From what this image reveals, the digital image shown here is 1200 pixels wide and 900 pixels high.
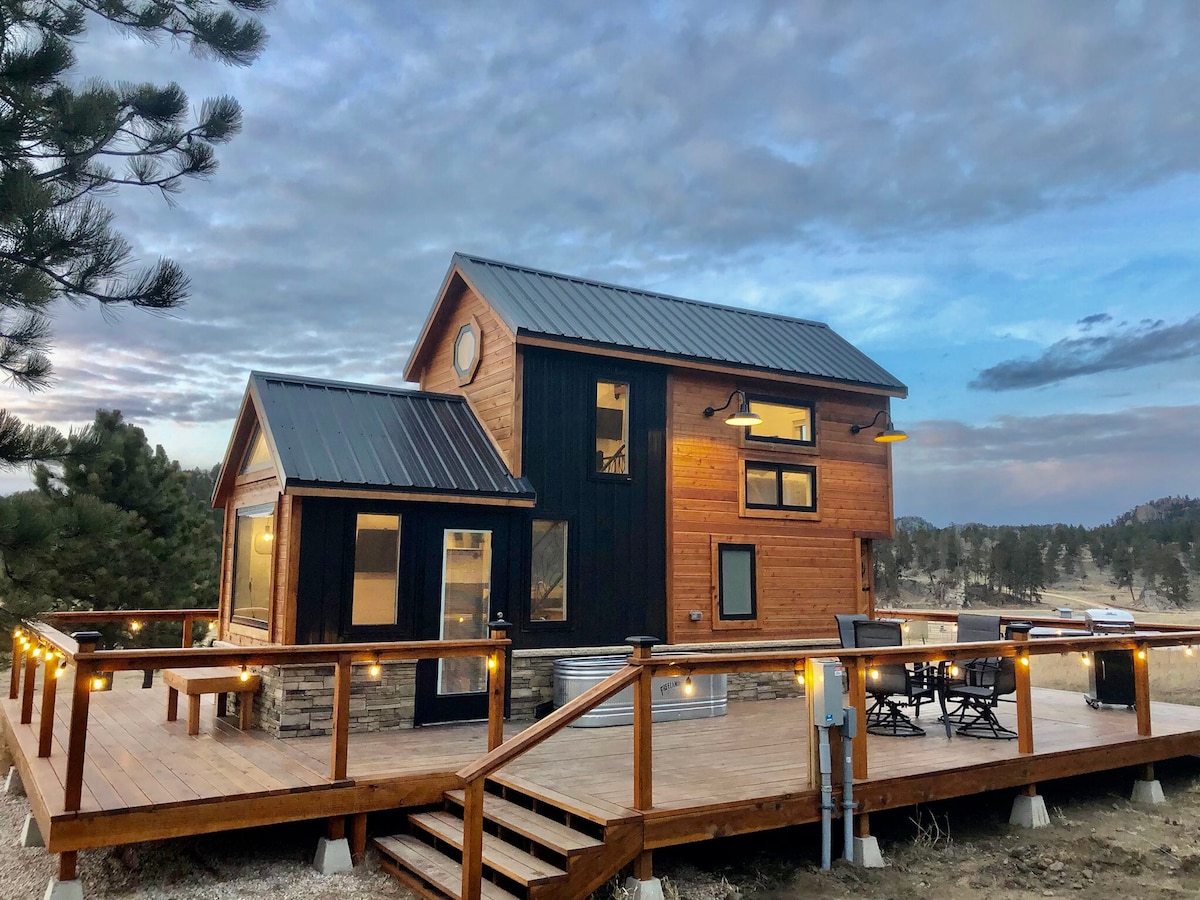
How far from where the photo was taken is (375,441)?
29.2 ft

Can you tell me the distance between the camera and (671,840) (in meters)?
5.41

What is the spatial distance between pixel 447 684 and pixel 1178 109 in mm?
14103

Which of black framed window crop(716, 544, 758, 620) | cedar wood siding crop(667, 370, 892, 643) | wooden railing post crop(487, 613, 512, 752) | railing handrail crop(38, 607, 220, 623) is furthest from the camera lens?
black framed window crop(716, 544, 758, 620)

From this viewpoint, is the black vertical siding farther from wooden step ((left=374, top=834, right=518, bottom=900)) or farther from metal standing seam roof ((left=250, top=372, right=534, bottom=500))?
wooden step ((left=374, top=834, right=518, bottom=900))

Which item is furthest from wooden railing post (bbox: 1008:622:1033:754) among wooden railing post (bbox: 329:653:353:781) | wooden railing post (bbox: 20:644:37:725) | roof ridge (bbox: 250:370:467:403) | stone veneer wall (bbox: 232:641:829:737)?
wooden railing post (bbox: 20:644:37:725)

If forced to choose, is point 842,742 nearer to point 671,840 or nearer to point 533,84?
point 671,840

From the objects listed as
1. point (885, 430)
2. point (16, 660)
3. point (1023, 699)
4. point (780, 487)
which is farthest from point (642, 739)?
point (885, 430)

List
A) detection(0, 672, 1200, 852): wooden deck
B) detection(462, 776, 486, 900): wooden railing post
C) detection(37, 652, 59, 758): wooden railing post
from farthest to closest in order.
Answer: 1. detection(37, 652, 59, 758): wooden railing post
2. detection(0, 672, 1200, 852): wooden deck
3. detection(462, 776, 486, 900): wooden railing post

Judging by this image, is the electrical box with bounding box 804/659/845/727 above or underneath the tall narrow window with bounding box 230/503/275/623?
underneath

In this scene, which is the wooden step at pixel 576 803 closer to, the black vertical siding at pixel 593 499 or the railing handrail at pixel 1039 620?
the black vertical siding at pixel 593 499

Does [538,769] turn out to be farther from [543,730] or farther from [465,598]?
[465,598]

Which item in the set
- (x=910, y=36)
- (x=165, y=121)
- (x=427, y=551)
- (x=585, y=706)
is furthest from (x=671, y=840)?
(x=910, y=36)

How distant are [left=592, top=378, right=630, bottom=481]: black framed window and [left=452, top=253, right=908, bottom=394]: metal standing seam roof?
59 centimetres

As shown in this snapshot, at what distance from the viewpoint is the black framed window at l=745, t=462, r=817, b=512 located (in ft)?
35.7
